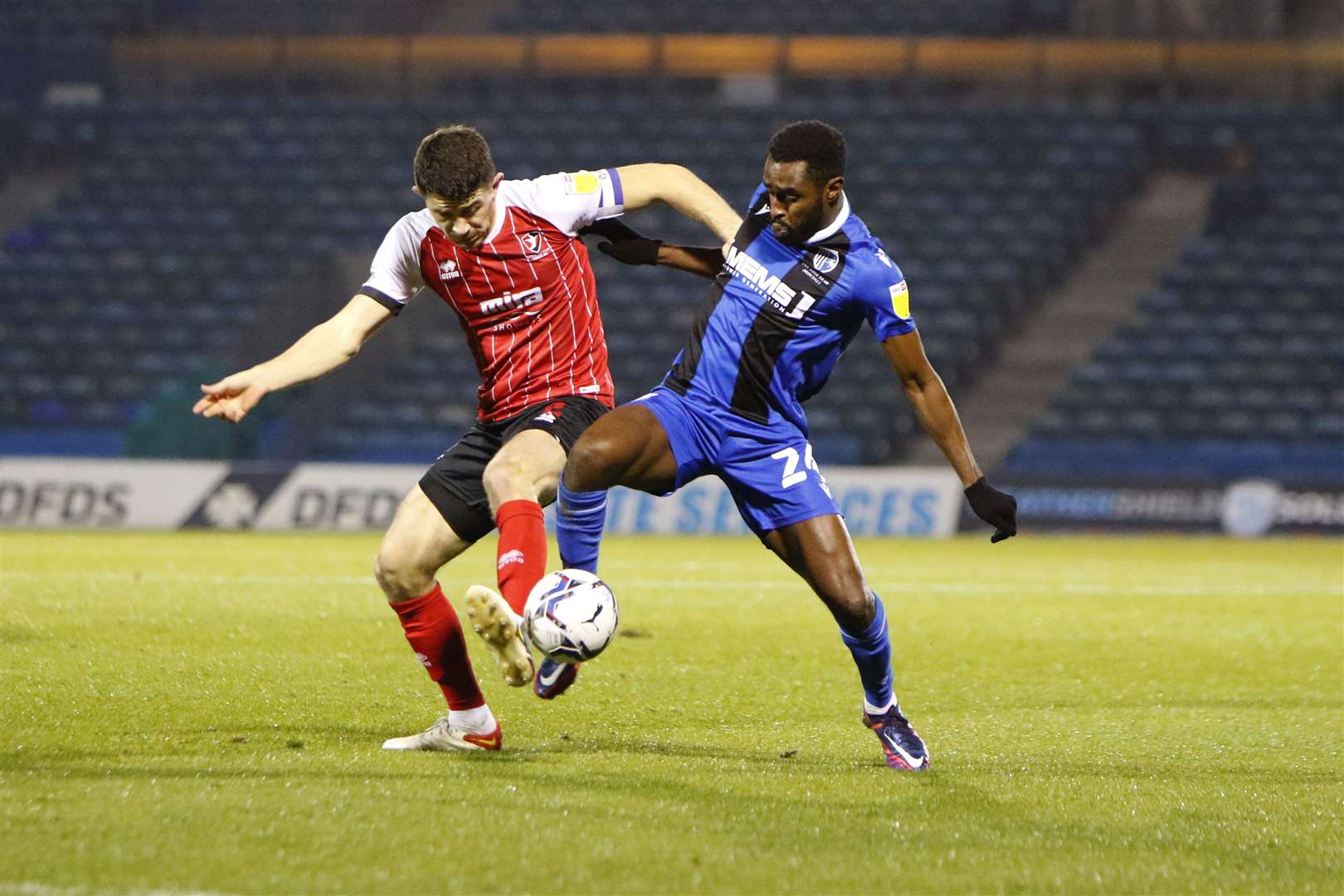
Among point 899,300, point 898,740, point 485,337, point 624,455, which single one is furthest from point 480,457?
point 898,740

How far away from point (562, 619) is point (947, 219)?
23264 mm

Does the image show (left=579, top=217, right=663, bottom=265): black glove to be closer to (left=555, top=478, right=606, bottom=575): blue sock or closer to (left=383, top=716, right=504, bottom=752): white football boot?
(left=555, top=478, right=606, bottom=575): blue sock

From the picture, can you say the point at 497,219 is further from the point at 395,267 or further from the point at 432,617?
the point at 432,617

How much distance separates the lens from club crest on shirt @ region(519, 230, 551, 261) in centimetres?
601

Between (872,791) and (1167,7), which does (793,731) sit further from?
(1167,7)

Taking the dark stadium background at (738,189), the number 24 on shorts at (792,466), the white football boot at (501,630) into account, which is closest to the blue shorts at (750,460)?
the number 24 on shorts at (792,466)

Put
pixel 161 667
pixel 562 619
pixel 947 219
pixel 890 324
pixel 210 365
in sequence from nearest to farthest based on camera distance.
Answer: pixel 562 619
pixel 890 324
pixel 161 667
pixel 210 365
pixel 947 219

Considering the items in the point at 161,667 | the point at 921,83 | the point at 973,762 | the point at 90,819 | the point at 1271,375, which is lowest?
the point at 1271,375

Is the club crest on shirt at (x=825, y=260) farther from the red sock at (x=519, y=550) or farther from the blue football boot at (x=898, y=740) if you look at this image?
the blue football boot at (x=898, y=740)

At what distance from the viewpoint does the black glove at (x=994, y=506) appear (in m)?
5.68

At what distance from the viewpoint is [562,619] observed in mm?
5074

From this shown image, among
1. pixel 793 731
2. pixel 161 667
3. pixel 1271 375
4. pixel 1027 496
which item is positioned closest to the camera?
pixel 793 731

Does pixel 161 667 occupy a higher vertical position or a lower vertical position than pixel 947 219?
higher

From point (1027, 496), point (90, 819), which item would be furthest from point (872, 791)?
point (1027, 496)
